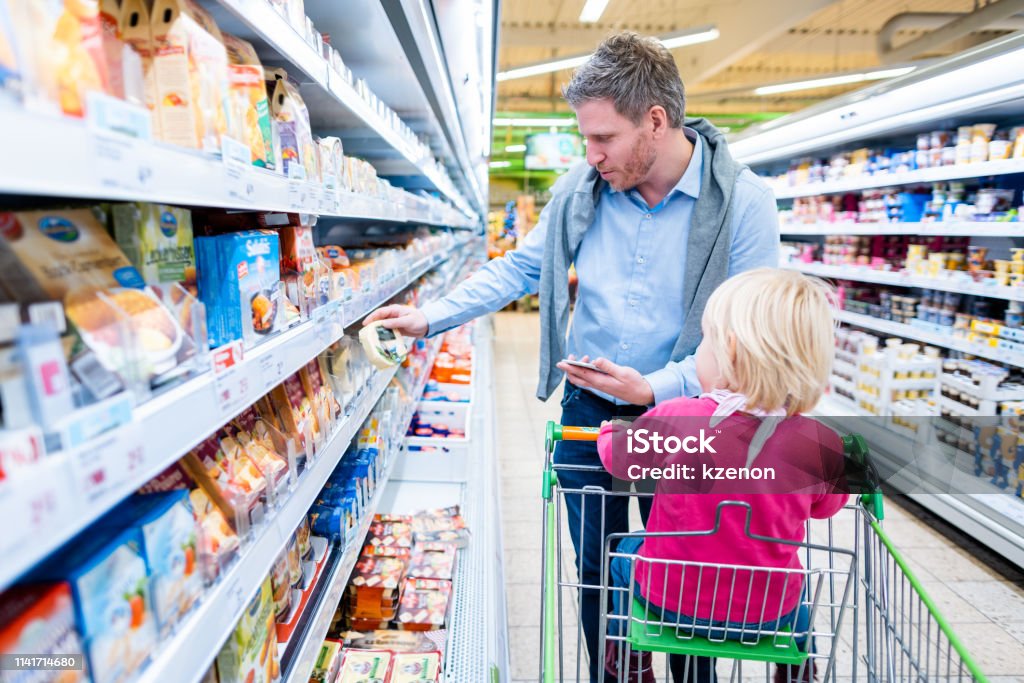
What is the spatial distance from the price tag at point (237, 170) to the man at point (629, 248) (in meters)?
0.84

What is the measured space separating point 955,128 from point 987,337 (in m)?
1.32

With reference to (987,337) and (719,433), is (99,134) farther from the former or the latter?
(987,337)

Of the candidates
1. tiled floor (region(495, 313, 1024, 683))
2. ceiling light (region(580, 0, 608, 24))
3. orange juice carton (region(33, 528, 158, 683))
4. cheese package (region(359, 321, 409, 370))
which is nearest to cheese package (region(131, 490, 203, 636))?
orange juice carton (region(33, 528, 158, 683))

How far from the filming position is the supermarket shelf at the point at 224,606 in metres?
0.78

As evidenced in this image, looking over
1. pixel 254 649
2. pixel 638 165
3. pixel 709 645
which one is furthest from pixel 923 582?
pixel 254 649

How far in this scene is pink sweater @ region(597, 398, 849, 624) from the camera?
1.18m

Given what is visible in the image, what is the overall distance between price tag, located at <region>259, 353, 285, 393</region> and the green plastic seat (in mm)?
805

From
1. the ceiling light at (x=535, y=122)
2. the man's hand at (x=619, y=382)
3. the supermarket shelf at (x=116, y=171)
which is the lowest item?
the man's hand at (x=619, y=382)

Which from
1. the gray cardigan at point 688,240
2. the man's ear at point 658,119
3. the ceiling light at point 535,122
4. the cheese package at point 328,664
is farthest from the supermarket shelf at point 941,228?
the ceiling light at point 535,122

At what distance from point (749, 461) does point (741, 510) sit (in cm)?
9

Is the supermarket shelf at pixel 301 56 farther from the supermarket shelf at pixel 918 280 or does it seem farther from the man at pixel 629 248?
the supermarket shelf at pixel 918 280

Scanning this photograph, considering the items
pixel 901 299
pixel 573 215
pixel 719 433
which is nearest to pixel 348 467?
pixel 573 215

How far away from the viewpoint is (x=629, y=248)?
5.85 feet

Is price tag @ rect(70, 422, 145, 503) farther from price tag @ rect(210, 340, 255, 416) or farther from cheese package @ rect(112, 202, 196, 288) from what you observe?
cheese package @ rect(112, 202, 196, 288)
